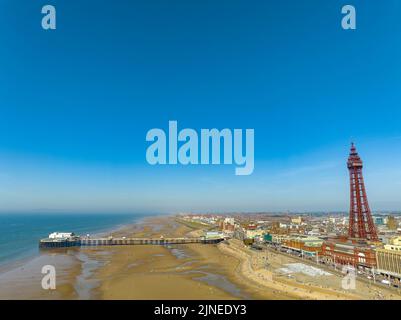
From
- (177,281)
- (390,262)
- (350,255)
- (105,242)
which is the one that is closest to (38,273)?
(177,281)

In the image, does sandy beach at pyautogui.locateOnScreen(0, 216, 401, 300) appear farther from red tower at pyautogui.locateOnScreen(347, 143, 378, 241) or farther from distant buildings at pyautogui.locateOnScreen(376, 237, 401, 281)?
red tower at pyautogui.locateOnScreen(347, 143, 378, 241)

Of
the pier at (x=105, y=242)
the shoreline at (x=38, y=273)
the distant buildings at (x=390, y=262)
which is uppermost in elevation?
the distant buildings at (x=390, y=262)

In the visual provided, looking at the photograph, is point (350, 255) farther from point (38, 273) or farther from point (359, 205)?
point (38, 273)

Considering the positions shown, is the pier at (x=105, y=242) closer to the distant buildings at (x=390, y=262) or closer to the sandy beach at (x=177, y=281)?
the sandy beach at (x=177, y=281)

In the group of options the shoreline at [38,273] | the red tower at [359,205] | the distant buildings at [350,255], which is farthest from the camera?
the red tower at [359,205]

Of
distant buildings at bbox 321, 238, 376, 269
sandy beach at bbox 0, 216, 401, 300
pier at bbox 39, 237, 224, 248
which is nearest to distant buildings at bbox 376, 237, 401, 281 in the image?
distant buildings at bbox 321, 238, 376, 269

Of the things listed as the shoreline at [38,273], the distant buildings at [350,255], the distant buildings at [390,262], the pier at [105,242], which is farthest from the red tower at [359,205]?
the shoreline at [38,273]
